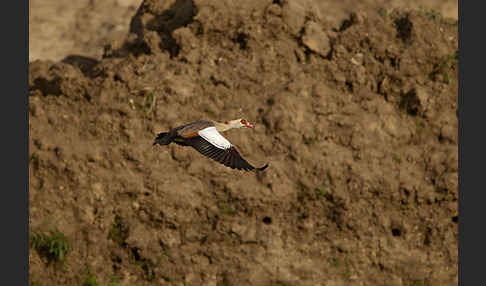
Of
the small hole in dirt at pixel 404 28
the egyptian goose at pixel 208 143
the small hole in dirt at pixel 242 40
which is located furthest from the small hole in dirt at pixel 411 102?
the egyptian goose at pixel 208 143

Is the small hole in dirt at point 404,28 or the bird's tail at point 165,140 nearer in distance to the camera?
the bird's tail at point 165,140

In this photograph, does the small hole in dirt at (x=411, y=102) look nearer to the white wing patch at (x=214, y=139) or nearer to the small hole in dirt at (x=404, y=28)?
the small hole in dirt at (x=404, y=28)

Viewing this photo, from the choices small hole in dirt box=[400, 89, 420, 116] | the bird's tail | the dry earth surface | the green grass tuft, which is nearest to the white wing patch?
the bird's tail

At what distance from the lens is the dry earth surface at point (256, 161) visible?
8305 mm

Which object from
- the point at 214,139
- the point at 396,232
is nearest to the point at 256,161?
the point at 214,139

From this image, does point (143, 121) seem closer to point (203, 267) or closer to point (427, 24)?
point (203, 267)

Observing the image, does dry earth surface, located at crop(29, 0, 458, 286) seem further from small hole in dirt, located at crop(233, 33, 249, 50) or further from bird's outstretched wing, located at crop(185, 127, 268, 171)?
bird's outstretched wing, located at crop(185, 127, 268, 171)

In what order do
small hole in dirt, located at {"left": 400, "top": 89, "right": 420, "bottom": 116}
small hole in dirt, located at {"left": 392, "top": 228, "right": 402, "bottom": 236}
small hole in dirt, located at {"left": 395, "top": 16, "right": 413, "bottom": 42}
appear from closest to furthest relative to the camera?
1. small hole in dirt, located at {"left": 392, "top": 228, "right": 402, "bottom": 236}
2. small hole in dirt, located at {"left": 400, "top": 89, "right": 420, "bottom": 116}
3. small hole in dirt, located at {"left": 395, "top": 16, "right": 413, "bottom": 42}

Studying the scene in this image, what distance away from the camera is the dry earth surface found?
27.2 ft

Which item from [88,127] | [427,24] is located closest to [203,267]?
[88,127]

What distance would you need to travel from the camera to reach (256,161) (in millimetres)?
8445

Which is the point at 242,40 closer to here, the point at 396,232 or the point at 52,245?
the point at 396,232

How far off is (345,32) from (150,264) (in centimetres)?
449

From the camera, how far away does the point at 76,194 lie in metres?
8.38
